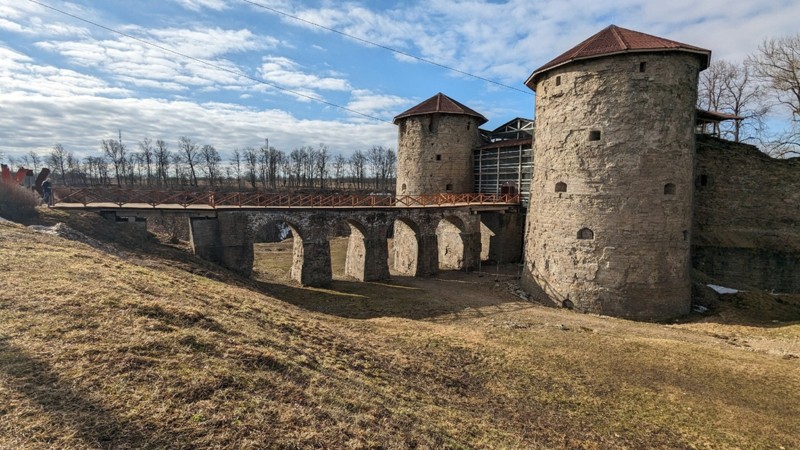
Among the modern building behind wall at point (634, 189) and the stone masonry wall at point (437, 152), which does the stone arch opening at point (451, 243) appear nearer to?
the stone masonry wall at point (437, 152)

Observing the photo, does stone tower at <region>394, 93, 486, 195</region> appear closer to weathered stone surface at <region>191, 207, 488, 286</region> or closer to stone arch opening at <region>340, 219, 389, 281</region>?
weathered stone surface at <region>191, 207, 488, 286</region>

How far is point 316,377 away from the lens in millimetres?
5816

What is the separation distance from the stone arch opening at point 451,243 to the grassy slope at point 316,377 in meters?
10.6

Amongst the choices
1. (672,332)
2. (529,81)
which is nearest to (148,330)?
(672,332)

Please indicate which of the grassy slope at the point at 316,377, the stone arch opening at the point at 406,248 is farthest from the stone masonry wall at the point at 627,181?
the stone arch opening at the point at 406,248

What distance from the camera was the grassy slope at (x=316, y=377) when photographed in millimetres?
4066

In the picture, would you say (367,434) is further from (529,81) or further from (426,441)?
(529,81)

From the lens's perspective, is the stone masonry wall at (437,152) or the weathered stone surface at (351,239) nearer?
the weathered stone surface at (351,239)

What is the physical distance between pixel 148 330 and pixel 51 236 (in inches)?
331

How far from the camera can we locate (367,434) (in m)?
4.64

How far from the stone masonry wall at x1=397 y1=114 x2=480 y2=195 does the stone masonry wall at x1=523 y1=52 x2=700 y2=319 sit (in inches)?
355

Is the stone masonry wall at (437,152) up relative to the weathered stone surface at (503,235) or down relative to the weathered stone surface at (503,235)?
up

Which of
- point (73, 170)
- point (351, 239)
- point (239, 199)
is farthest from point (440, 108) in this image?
point (73, 170)

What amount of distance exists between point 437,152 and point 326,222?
9.72 m
